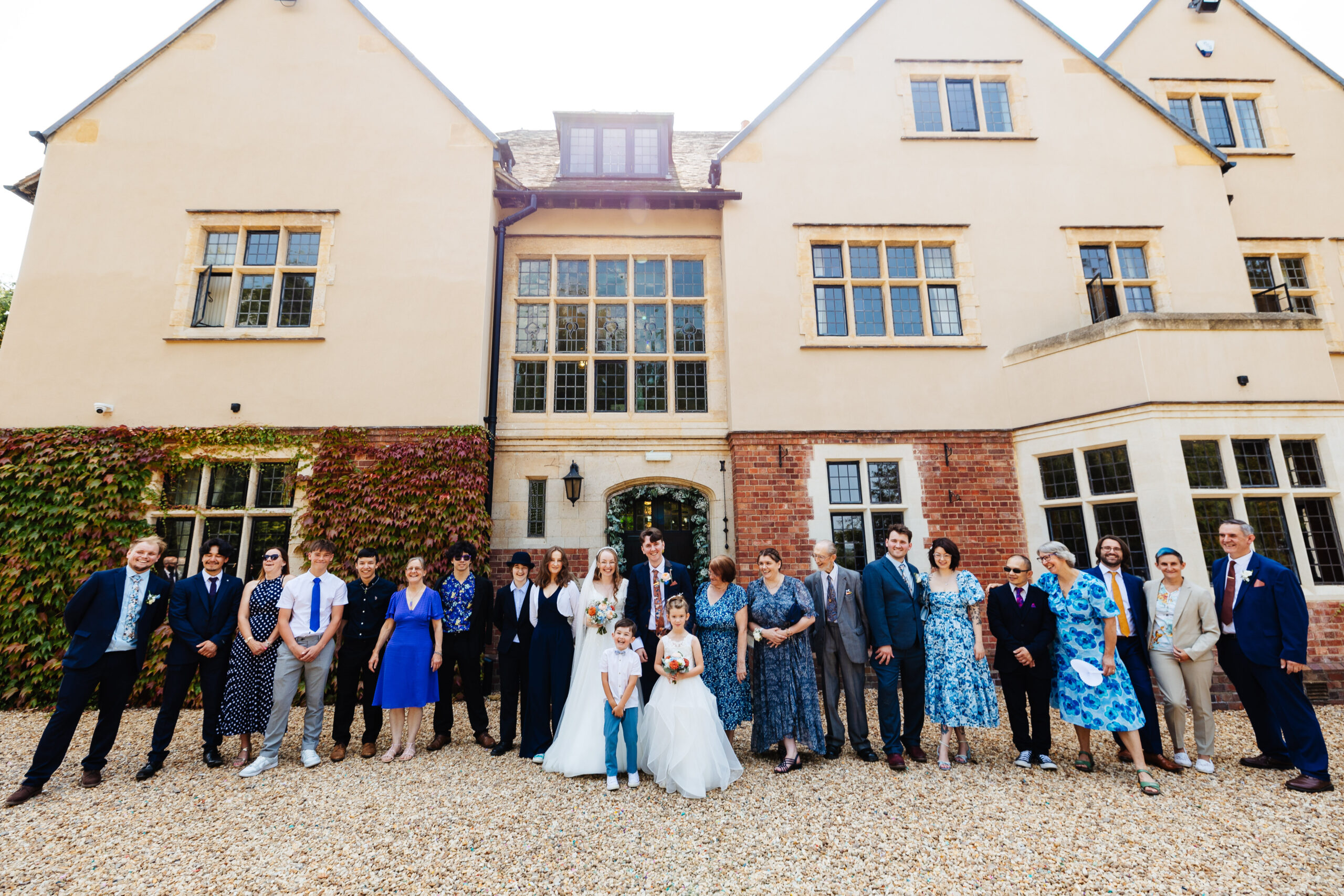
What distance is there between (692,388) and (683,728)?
551cm

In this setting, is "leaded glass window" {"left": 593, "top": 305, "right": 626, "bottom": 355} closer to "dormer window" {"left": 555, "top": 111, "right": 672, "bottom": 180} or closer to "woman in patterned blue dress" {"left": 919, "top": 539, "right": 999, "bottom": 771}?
"dormer window" {"left": 555, "top": 111, "right": 672, "bottom": 180}

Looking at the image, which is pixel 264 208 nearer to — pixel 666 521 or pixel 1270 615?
pixel 666 521

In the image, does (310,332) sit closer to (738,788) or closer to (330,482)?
(330,482)

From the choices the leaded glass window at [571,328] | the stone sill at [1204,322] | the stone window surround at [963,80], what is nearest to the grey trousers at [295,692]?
the leaded glass window at [571,328]

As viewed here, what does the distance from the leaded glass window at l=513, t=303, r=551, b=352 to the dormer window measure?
2.55m

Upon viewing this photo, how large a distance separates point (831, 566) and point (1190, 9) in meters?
13.2

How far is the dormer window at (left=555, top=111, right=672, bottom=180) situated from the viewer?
9.98 m

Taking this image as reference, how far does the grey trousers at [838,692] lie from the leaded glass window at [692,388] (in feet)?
14.3

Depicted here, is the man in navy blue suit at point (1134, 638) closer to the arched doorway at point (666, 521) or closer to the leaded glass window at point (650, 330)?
the arched doorway at point (666, 521)

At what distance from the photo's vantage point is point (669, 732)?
14.5 feet

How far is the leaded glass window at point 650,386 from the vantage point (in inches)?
351

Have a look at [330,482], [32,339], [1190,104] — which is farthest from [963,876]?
[1190,104]

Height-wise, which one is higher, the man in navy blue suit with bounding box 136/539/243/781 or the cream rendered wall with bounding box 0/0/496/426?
the cream rendered wall with bounding box 0/0/496/426

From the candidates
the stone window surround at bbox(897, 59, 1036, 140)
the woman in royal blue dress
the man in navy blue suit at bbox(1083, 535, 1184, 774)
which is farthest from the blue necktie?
the stone window surround at bbox(897, 59, 1036, 140)
